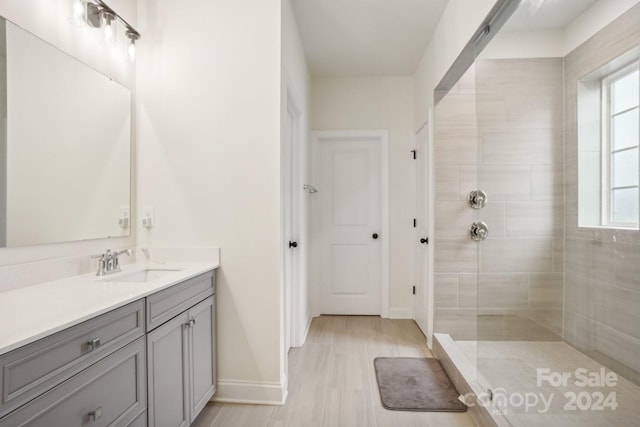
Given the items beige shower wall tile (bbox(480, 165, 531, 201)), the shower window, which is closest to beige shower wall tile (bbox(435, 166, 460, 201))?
beige shower wall tile (bbox(480, 165, 531, 201))

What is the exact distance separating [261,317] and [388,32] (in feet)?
8.47

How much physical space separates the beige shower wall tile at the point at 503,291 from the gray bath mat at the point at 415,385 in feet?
2.05

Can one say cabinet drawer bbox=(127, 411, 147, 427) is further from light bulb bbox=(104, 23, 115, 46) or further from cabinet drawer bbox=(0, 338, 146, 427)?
light bulb bbox=(104, 23, 115, 46)

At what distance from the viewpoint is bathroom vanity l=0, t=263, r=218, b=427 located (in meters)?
0.87

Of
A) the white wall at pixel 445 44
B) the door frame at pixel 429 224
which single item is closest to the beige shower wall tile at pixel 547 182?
the white wall at pixel 445 44

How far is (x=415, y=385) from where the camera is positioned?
2236mm

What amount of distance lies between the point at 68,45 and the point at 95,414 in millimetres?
1675

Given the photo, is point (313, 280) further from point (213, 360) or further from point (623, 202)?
point (623, 202)

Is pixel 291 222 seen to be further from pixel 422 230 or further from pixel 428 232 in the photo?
pixel 422 230

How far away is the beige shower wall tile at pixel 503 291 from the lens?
1.76 meters

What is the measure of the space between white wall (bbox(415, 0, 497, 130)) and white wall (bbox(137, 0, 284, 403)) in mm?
1167

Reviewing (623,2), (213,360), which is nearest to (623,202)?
(623,2)

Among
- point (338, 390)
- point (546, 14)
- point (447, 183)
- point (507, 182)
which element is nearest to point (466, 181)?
point (447, 183)

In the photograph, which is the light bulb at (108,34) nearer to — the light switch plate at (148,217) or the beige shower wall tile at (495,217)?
the light switch plate at (148,217)
